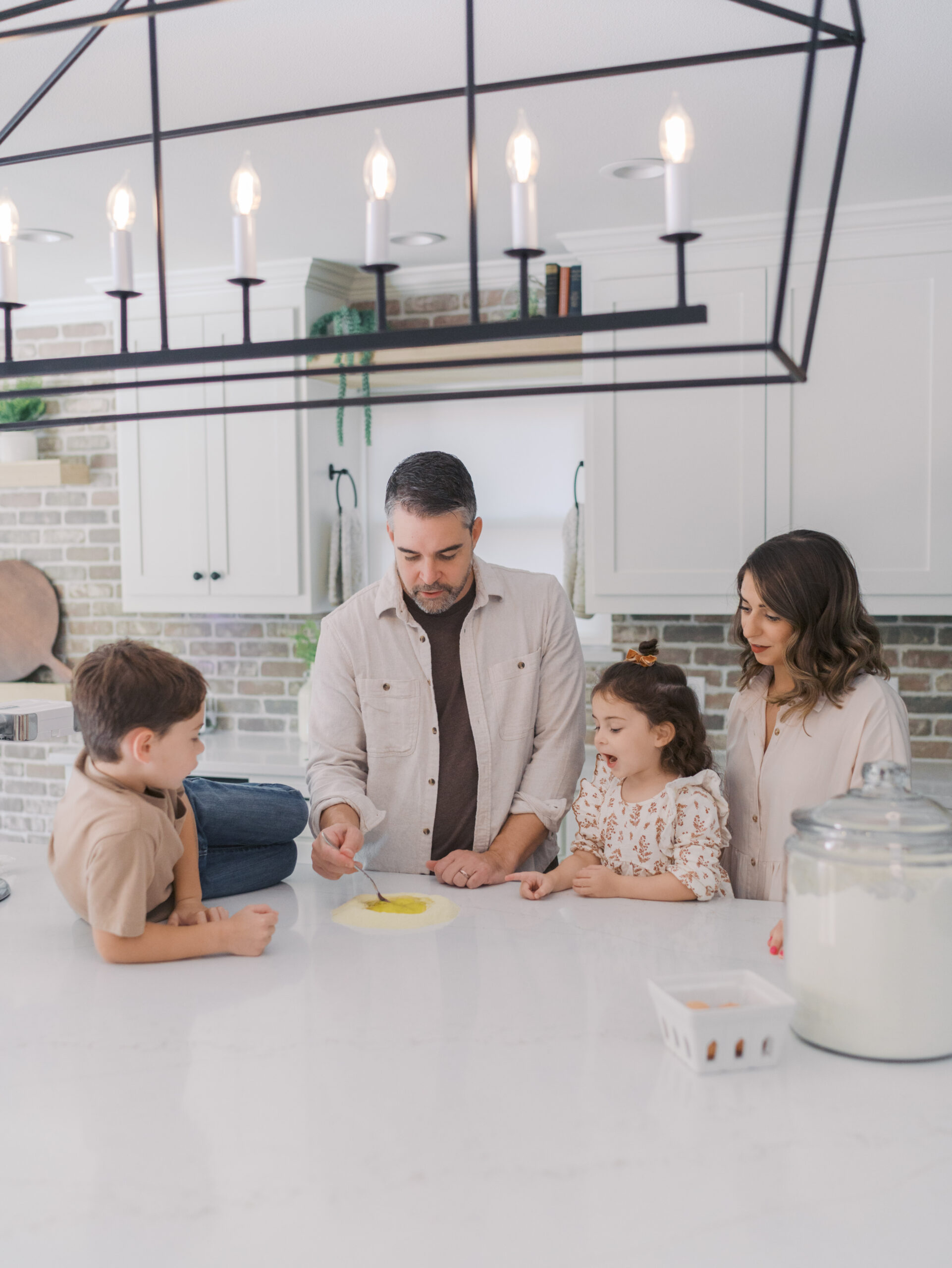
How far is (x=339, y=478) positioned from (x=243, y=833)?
7.58 feet

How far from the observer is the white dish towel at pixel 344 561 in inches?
143

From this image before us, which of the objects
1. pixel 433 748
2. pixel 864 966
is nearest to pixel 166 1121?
pixel 864 966

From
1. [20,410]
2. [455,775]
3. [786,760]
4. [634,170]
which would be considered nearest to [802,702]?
[786,760]

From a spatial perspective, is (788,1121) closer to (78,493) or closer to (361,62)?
(361,62)

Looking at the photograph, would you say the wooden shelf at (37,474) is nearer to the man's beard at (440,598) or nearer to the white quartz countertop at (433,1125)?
the man's beard at (440,598)

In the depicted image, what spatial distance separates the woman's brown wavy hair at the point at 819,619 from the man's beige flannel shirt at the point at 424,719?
457 millimetres

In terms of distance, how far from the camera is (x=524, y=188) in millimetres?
1032

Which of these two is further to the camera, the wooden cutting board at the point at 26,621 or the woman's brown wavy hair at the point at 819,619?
the wooden cutting board at the point at 26,621

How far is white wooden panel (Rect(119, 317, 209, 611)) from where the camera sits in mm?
3617

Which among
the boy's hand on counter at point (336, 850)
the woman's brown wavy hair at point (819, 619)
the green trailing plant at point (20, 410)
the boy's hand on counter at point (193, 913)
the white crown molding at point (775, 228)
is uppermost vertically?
the white crown molding at point (775, 228)

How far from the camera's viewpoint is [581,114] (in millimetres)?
2236

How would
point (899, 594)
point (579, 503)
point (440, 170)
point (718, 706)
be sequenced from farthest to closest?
point (579, 503), point (718, 706), point (899, 594), point (440, 170)

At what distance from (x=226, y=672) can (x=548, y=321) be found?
3171 millimetres

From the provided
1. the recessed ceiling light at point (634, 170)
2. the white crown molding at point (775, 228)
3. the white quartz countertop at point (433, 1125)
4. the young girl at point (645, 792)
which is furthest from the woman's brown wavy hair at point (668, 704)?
the white crown molding at point (775, 228)
